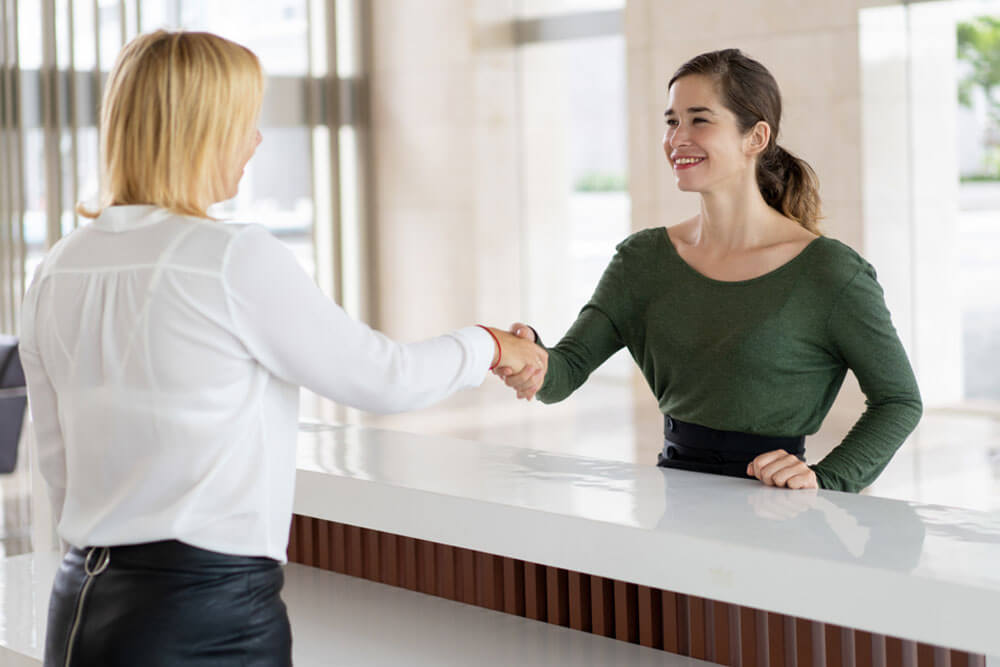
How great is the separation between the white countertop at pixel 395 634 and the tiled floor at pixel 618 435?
3323 millimetres

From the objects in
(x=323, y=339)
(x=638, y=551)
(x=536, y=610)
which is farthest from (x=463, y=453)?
(x=323, y=339)

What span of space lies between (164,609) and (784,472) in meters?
1.09

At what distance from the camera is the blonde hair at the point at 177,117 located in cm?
159

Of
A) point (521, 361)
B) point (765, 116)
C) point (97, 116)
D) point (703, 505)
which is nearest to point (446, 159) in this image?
point (97, 116)

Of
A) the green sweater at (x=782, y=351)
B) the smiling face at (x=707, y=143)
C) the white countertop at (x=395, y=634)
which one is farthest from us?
the smiling face at (x=707, y=143)

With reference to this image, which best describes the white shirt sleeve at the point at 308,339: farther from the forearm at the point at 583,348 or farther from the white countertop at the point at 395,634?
the forearm at the point at 583,348

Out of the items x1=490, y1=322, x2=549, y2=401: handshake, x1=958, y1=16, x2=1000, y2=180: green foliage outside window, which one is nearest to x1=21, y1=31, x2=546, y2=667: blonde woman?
x1=490, y1=322, x2=549, y2=401: handshake

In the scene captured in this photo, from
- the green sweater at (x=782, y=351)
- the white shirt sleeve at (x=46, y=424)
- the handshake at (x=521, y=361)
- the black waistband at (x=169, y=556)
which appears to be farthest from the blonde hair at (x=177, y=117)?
the green sweater at (x=782, y=351)

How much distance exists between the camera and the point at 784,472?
7.07 ft

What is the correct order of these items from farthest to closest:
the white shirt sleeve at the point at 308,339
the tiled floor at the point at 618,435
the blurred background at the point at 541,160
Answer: the blurred background at the point at 541,160
the tiled floor at the point at 618,435
the white shirt sleeve at the point at 308,339

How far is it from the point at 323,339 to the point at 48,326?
382mm

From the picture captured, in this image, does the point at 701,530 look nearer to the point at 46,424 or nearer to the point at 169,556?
the point at 169,556

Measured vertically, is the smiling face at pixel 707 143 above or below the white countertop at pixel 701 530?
above

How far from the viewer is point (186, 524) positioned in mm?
1600
